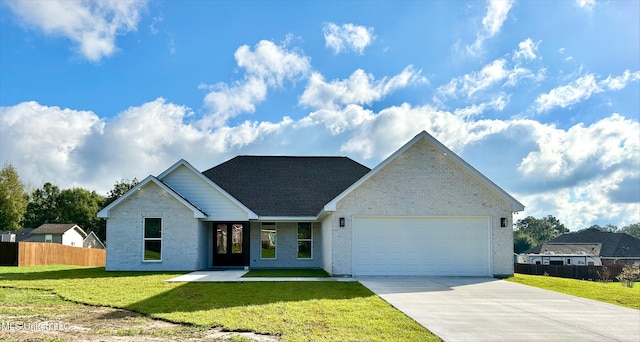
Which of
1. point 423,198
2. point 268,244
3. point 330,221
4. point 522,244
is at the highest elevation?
point 423,198

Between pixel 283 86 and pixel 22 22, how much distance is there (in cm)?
966

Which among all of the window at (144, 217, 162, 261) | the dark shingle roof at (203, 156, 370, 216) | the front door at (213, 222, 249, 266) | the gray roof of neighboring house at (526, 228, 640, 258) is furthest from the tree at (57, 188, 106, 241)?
the gray roof of neighboring house at (526, 228, 640, 258)

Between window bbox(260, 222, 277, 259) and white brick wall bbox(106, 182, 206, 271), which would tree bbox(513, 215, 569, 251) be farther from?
white brick wall bbox(106, 182, 206, 271)

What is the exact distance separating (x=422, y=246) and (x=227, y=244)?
30.8 feet

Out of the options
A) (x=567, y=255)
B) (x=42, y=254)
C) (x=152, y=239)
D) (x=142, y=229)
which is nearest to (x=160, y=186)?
(x=142, y=229)

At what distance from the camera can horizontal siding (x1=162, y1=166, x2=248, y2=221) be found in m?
22.7

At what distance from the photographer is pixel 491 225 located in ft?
64.1

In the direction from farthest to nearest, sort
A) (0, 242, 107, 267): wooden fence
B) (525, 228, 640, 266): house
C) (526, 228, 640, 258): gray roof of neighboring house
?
(526, 228, 640, 258): gray roof of neighboring house
(525, 228, 640, 266): house
(0, 242, 107, 267): wooden fence

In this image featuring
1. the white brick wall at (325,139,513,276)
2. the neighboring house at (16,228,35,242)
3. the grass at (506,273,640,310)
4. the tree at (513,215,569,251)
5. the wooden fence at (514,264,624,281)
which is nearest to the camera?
the grass at (506,273,640,310)

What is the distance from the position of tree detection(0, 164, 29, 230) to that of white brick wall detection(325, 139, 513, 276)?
152 ft

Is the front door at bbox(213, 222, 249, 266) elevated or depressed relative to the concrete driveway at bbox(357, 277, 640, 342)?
elevated

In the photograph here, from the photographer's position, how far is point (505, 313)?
10.9 meters

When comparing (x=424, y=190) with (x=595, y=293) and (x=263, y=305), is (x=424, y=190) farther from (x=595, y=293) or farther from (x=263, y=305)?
(x=263, y=305)

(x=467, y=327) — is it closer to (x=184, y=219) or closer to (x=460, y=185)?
(x=460, y=185)
